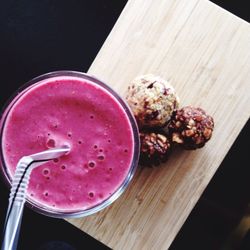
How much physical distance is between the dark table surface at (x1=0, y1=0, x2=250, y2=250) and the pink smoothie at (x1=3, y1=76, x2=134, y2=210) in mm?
594

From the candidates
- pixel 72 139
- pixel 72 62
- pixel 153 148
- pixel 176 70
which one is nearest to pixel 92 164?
pixel 72 139

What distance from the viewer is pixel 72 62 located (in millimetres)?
1701

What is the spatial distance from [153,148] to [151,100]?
4.9 inches

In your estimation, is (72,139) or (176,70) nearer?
(72,139)

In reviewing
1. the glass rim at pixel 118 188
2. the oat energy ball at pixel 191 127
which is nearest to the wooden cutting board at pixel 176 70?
the oat energy ball at pixel 191 127

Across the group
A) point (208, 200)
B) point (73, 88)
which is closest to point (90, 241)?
point (208, 200)

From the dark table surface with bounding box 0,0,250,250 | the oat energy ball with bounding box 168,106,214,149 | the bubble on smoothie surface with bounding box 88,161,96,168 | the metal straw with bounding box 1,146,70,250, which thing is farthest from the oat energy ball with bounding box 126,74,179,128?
the dark table surface with bounding box 0,0,250,250

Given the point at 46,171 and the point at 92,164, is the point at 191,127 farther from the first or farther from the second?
the point at 46,171

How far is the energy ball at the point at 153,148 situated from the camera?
1.22 metres

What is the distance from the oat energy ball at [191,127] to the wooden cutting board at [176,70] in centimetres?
8

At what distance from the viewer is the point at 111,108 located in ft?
3.68

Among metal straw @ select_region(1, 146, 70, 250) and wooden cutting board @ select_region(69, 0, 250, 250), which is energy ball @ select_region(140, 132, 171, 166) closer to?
wooden cutting board @ select_region(69, 0, 250, 250)

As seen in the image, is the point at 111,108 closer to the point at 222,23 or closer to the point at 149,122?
the point at 149,122

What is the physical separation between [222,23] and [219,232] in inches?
31.7
